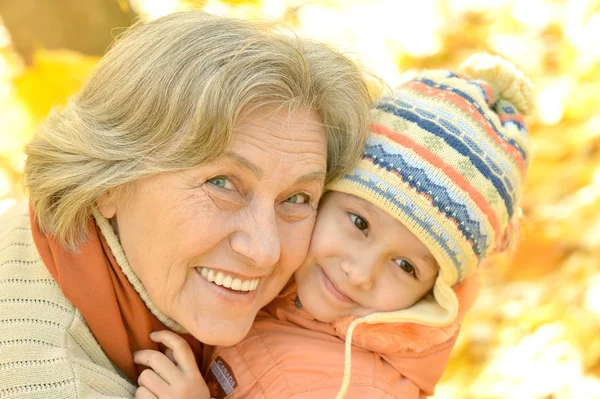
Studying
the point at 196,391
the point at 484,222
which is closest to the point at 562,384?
the point at 484,222

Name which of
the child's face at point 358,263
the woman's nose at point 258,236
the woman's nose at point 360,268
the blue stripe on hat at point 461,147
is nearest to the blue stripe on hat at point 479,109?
the blue stripe on hat at point 461,147

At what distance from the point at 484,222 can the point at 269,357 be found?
0.94m

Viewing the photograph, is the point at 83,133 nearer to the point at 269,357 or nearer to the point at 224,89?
the point at 224,89

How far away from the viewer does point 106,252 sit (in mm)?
2467

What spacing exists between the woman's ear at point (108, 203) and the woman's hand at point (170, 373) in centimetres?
48

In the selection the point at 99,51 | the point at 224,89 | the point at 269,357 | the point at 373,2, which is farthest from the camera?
the point at 373,2

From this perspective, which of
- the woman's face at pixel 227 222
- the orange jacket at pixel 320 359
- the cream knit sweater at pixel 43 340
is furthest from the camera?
A: the orange jacket at pixel 320 359

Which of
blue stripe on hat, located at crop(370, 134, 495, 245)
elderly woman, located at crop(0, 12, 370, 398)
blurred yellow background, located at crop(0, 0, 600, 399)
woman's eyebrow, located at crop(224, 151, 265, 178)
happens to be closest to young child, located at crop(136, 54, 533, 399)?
blue stripe on hat, located at crop(370, 134, 495, 245)

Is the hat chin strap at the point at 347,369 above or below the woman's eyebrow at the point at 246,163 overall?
below

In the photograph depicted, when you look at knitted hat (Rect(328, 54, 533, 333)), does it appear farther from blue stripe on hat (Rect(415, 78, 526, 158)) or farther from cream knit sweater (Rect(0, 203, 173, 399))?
cream knit sweater (Rect(0, 203, 173, 399))

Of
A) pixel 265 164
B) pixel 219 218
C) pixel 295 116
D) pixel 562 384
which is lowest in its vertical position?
pixel 219 218

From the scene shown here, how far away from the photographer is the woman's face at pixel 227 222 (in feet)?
7.32

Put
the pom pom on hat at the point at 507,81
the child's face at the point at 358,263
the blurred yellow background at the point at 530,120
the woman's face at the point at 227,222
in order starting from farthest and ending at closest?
the blurred yellow background at the point at 530,120 < the pom pom on hat at the point at 507,81 < the child's face at the point at 358,263 < the woman's face at the point at 227,222

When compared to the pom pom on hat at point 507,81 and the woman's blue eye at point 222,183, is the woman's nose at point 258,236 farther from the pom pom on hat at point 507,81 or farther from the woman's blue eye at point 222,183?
the pom pom on hat at point 507,81
